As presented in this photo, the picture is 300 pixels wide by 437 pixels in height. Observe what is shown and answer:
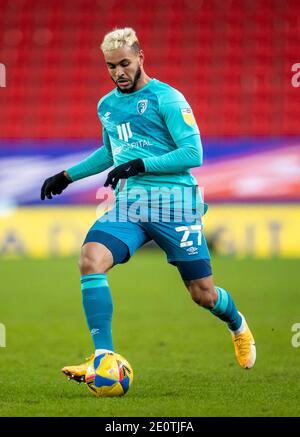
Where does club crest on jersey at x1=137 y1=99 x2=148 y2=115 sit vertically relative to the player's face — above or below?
below

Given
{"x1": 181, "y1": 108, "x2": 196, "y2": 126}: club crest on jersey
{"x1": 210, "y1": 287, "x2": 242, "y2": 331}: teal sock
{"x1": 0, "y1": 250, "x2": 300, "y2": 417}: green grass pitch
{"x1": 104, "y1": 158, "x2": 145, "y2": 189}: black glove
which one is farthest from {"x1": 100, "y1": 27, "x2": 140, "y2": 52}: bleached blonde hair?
{"x1": 0, "y1": 250, "x2": 300, "y2": 417}: green grass pitch

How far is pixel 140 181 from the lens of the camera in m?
5.24

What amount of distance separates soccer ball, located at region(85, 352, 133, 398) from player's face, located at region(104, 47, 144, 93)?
151cm

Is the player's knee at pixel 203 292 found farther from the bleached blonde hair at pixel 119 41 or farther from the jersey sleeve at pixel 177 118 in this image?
the bleached blonde hair at pixel 119 41

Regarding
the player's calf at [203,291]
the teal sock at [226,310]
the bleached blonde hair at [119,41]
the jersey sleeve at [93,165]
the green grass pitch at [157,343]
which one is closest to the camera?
the green grass pitch at [157,343]

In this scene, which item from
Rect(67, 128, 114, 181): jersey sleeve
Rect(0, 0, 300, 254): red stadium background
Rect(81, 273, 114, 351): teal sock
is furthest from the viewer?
Rect(0, 0, 300, 254): red stadium background

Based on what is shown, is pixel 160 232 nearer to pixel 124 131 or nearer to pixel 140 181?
pixel 140 181

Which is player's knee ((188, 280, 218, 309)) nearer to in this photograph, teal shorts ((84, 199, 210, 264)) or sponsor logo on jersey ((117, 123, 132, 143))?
teal shorts ((84, 199, 210, 264))

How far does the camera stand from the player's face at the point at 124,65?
16.5 feet

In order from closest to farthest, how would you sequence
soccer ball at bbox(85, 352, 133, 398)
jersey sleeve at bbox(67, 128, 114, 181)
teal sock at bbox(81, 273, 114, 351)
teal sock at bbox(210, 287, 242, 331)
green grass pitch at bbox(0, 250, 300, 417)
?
1. green grass pitch at bbox(0, 250, 300, 417)
2. soccer ball at bbox(85, 352, 133, 398)
3. teal sock at bbox(81, 273, 114, 351)
4. teal sock at bbox(210, 287, 242, 331)
5. jersey sleeve at bbox(67, 128, 114, 181)

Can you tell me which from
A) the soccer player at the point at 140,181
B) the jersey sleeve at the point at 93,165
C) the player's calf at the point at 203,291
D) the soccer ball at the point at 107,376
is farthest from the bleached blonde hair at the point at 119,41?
the soccer ball at the point at 107,376

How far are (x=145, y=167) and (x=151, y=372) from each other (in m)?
1.52

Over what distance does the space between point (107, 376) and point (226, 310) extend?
111 cm

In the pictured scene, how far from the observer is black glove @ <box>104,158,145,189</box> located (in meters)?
4.93
